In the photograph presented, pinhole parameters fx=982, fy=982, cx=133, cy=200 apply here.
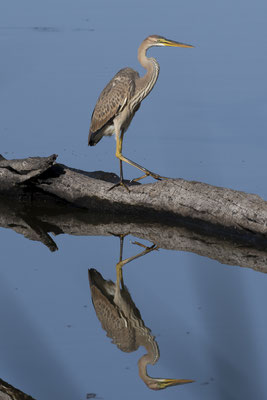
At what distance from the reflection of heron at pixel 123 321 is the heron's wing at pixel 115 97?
151 cm

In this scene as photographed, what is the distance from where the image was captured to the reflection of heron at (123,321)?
6.07 metres

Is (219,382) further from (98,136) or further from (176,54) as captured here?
(176,54)

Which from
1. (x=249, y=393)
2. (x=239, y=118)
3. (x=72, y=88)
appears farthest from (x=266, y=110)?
(x=249, y=393)

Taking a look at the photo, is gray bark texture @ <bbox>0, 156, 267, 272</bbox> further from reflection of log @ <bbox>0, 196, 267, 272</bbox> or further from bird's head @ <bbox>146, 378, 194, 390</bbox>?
bird's head @ <bbox>146, 378, 194, 390</bbox>

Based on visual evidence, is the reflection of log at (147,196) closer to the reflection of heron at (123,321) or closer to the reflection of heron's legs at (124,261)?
the reflection of heron's legs at (124,261)

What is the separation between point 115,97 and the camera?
8672 mm

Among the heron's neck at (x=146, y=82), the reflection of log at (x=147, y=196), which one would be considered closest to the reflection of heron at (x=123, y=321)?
the reflection of log at (x=147, y=196)

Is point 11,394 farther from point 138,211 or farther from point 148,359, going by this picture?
point 138,211

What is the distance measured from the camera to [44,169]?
8305mm

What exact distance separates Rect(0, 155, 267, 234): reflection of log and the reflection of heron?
71 cm

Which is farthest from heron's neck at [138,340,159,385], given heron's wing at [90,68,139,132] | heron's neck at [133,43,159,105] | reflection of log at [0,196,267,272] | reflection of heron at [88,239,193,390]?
heron's neck at [133,43,159,105]

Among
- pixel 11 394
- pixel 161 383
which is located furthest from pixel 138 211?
pixel 11 394

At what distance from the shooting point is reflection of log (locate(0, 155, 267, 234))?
787 cm

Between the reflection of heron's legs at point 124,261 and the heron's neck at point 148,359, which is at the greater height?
the reflection of heron's legs at point 124,261
